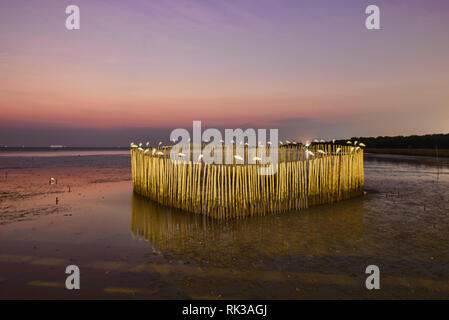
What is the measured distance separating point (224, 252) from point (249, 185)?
1.97m

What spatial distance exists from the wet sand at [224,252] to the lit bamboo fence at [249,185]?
34cm

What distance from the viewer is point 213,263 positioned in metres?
3.85

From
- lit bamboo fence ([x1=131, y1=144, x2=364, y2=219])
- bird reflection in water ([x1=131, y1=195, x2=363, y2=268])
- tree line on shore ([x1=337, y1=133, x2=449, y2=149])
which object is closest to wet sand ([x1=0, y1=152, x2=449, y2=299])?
bird reflection in water ([x1=131, y1=195, x2=363, y2=268])

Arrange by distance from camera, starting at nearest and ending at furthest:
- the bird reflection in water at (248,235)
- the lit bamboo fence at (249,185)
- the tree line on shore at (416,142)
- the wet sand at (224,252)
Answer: the wet sand at (224,252)
the bird reflection in water at (248,235)
the lit bamboo fence at (249,185)
the tree line on shore at (416,142)

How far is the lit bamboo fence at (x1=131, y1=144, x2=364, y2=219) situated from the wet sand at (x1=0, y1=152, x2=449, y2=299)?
337 millimetres

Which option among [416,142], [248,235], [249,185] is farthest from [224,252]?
[416,142]

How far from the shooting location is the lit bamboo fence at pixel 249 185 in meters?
5.97

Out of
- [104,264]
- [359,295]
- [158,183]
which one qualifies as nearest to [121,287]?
[104,264]

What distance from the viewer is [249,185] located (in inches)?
233

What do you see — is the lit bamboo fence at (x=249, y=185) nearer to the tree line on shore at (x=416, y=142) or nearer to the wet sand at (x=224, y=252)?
the wet sand at (x=224, y=252)

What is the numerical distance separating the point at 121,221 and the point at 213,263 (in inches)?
123

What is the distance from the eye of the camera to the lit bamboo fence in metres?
5.97

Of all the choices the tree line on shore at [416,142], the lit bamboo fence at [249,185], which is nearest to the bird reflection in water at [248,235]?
the lit bamboo fence at [249,185]

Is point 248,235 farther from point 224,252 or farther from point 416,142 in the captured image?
point 416,142
